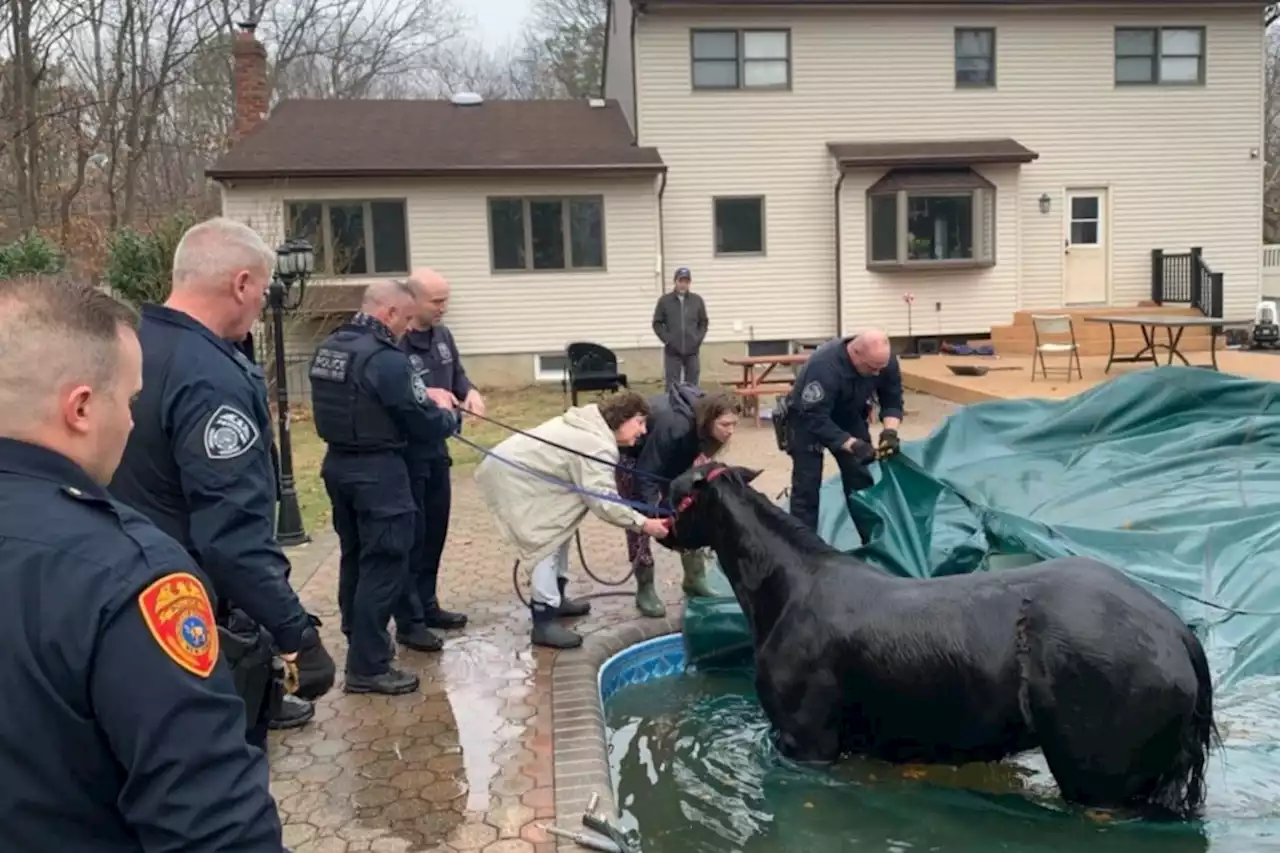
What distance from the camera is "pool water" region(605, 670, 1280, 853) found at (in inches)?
151

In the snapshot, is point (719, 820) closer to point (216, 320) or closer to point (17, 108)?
point (216, 320)

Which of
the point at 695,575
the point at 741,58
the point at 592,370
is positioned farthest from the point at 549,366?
the point at 695,575

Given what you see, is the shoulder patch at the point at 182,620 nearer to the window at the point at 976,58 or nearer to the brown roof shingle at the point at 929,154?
the brown roof shingle at the point at 929,154

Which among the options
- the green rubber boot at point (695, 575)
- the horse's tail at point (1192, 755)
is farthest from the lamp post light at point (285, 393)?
the horse's tail at point (1192, 755)

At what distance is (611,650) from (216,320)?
2961mm

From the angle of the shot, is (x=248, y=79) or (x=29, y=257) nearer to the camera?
(x=29, y=257)

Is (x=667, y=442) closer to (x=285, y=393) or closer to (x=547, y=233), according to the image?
(x=285, y=393)

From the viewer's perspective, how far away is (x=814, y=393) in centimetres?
662

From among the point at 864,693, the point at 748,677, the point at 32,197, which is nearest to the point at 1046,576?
the point at 864,693

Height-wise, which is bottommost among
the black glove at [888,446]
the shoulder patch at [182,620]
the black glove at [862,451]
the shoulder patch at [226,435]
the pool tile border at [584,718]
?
the pool tile border at [584,718]

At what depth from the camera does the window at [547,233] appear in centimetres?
1919

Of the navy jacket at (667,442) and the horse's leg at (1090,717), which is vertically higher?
the navy jacket at (667,442)

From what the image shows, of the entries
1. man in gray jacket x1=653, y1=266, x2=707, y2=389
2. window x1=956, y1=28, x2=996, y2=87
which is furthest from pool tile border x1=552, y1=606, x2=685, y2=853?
window x1=956, y1=28, x2=996, y2=87

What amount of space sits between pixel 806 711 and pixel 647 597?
2.01 m
